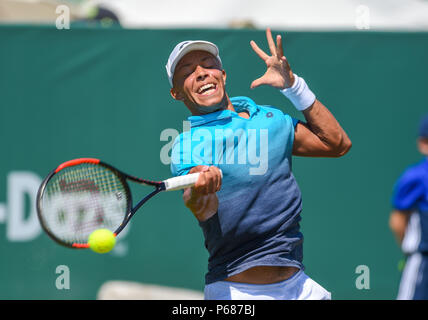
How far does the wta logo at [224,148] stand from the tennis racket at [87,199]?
0.52 feet

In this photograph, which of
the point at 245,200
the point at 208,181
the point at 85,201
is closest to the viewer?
the point at 208,181

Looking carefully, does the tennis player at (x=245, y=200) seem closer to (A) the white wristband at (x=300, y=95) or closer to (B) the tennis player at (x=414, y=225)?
(A) the white wristband at (x=300, y=95)

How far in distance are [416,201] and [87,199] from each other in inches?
62.8

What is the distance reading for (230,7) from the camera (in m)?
7.36

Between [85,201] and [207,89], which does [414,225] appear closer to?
[207,89]

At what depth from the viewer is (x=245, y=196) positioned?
10.3 ft

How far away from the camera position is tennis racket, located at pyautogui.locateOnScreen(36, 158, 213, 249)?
10.2ft

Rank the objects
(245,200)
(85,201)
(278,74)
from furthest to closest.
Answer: (278,74) → (85,201) → (245,200)

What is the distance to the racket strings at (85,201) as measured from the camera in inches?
125

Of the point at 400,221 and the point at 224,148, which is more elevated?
the point at 224,148

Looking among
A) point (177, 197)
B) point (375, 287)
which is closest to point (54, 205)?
point (177, 197)

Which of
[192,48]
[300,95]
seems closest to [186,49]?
[192,48]

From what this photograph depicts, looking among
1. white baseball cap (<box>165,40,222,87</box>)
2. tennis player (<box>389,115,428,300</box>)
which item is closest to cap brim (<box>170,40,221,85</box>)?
white baseball cap (<box>165,40,222,87</box>)
